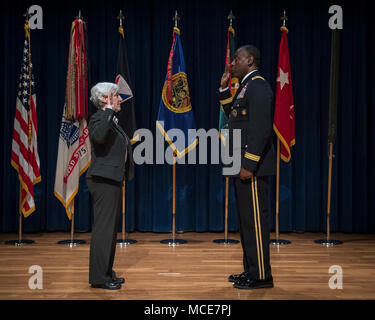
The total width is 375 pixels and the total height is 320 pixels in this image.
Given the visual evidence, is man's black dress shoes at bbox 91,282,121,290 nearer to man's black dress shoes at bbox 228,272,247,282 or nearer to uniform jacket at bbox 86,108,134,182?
uniform jacket at bbox 86,108,134,182

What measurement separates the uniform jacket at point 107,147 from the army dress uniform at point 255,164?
79 cm

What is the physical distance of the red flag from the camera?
16.4ft

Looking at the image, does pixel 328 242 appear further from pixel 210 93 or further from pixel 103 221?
pixel 103 221

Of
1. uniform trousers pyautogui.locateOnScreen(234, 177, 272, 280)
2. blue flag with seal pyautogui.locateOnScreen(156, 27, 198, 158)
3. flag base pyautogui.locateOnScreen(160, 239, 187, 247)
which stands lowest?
flag base pyautogui.locateOnScreen(160, 239, 187, 247)

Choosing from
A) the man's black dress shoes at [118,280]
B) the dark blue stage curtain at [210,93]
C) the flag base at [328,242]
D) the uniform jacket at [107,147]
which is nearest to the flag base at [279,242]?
the flag base at [328,242]

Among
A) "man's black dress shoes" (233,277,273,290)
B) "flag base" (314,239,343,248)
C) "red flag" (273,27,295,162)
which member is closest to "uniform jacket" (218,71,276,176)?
"man's black dress shoes" (233,277,273,290)

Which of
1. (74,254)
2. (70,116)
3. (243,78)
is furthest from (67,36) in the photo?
(243,78)

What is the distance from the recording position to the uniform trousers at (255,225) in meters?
3.08

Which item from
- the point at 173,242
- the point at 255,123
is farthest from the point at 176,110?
the point at 255,123

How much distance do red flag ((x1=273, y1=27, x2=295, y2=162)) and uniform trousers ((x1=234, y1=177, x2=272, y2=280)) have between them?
1.98 metres

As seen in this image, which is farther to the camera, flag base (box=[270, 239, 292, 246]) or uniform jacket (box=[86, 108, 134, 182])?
flag base (box=[270, 239, 292, 246])

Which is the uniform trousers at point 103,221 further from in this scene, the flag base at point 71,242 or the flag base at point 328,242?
the flag base at point 328,242

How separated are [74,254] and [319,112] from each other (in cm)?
333

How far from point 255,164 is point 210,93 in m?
2.76
